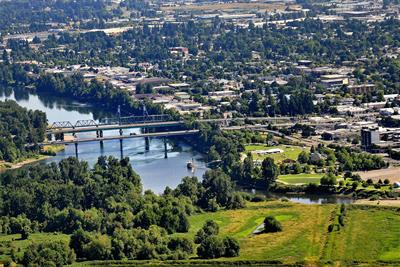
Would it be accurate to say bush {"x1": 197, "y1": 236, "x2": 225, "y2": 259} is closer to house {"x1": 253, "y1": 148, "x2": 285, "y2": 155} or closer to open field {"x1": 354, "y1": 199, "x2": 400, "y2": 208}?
open field {"x1": 354, "y1": 199, "x2": 400, "y2": 208}

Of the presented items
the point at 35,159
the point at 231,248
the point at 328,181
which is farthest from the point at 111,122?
the point at 231,248

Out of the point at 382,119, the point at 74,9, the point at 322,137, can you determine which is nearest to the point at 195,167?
the point at 322,137

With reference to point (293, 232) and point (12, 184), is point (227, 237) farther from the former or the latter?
point (12, 184)

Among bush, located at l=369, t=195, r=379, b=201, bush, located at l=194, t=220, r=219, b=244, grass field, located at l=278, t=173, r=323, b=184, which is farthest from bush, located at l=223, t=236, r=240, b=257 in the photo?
grass field, located at l=278, t=173, r=323, b=184

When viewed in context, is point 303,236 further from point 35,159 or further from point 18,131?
point 18,131

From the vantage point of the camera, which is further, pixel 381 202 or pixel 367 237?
pixel 381 202
